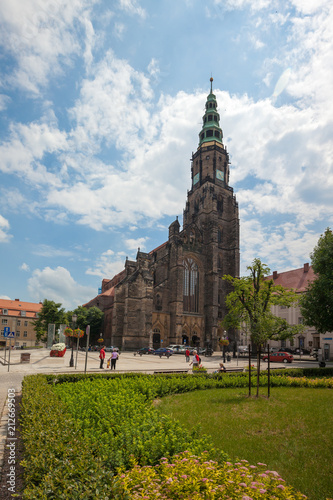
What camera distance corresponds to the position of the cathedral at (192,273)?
181 ft

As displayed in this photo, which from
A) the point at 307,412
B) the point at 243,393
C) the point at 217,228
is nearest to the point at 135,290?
the point at 217,228

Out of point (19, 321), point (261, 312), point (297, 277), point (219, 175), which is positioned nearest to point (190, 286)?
point (297, 277)

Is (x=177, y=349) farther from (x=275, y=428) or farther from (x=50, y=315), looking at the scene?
(x=275, y=428)

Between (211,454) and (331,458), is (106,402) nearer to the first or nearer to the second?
(211,454)

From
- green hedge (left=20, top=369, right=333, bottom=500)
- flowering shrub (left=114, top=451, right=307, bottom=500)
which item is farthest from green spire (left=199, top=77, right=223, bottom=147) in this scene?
flowering shrub (left=114, top=451, right=307, bottom=500)

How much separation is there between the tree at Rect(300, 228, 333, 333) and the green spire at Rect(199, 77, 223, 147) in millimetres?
48362

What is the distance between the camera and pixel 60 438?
520 centimetres

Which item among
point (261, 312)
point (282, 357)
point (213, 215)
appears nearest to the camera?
point (261, 312)

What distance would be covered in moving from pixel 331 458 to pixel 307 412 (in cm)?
366

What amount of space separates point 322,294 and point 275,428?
23903mm

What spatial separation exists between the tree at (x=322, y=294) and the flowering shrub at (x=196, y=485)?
27.1m

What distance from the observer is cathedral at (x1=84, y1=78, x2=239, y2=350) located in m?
55.2

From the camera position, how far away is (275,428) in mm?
8484

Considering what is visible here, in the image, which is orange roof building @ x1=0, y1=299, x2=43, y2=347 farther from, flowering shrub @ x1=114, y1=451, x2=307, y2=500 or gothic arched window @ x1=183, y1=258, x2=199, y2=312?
flowering shrub @ x1=114, y1=451, x2=307, y2=500
